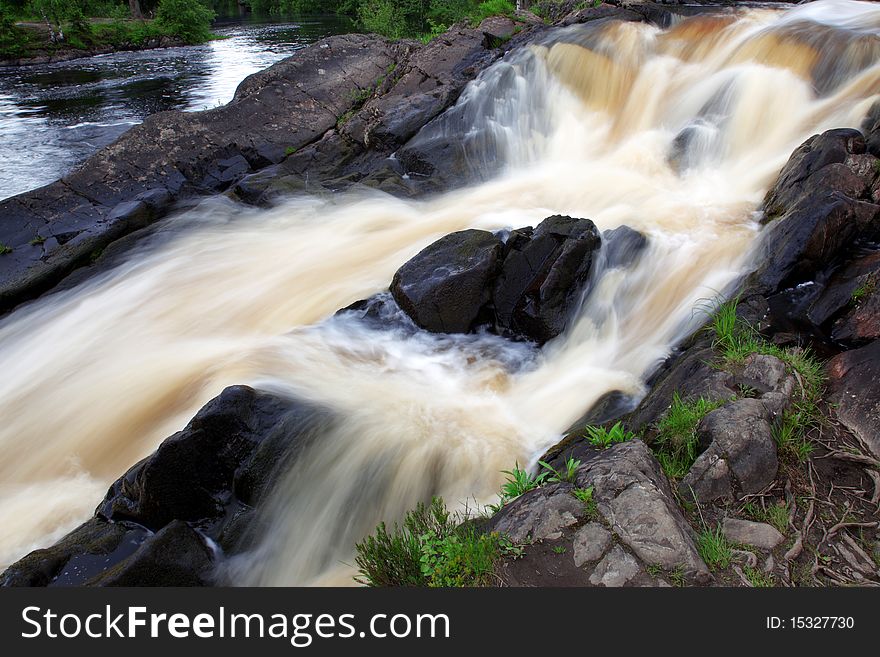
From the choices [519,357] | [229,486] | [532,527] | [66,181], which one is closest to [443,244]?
[519,357]

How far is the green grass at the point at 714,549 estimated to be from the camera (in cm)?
317

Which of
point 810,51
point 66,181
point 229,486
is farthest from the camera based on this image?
point 66,181

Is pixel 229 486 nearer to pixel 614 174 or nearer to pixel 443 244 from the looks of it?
pixel 443 244

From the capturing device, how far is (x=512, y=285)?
6703 mm

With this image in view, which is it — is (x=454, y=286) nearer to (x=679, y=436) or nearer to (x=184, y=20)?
(x=679, y=436)

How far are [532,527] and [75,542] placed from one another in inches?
143

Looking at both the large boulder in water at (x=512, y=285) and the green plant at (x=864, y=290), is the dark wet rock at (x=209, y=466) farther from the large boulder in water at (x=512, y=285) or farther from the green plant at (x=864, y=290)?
the green plant at (x=864, y=290)

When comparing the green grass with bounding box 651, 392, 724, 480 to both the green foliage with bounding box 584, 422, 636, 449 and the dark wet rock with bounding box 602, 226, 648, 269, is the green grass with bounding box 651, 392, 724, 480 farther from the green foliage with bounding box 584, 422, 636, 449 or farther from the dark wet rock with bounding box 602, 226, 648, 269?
the dark wet rock with bounding box 602, 226, 648, 269

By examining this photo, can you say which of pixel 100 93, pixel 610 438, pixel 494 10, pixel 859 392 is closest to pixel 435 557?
pixel 610 438

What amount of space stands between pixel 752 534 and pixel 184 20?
41.8 m

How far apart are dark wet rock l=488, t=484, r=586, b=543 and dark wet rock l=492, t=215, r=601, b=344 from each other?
316cm

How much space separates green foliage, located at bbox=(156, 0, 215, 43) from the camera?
35.5 m

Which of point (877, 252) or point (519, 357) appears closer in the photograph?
point (877, 252)

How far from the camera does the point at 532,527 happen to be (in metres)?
3.41
